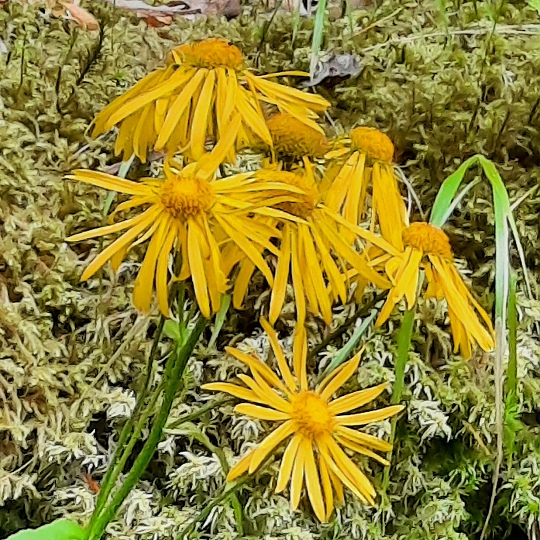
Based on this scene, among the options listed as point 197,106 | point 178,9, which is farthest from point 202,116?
point 178,9

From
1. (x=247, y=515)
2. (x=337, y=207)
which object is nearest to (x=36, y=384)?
(x=247, y=515)

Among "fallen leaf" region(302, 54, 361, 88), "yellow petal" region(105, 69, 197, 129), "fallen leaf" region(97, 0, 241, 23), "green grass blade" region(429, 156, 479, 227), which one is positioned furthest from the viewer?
"fallen leaf" region(97, 0, 241, 23)

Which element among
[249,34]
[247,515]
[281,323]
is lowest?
[247,515]

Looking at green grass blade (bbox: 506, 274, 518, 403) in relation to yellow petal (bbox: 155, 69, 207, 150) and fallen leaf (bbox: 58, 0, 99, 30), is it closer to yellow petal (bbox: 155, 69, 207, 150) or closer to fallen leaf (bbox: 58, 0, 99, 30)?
yellow petal (bbox: 155, 69, 207, 150)

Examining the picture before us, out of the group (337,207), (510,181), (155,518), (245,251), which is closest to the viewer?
(245,251)

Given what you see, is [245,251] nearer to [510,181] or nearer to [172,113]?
[172,113]

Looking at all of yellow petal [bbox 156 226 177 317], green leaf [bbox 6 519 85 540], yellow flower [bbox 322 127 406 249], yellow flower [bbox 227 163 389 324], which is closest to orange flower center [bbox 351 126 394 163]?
yellow flower [bbox 322 127 406 249]

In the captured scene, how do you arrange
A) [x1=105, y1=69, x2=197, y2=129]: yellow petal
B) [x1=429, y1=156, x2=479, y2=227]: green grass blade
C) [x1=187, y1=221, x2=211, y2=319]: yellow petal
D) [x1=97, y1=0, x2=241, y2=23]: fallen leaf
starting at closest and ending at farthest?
1. [x1=187, y1=221, x2=211, y2=319]: yellow petal
2. [x1=105, y1=69, x2=197, y2=129]: yellow petal
3. [x1=429, y1=156, x2=479, y2=227]: green grass blade
4. [x1=97, y1=0, x2=241, y2=23]: fallen leaf

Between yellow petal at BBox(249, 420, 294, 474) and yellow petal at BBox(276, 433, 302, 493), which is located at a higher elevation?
yellow petal at BBox(249, 420, 294, 474)
